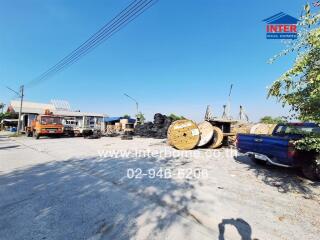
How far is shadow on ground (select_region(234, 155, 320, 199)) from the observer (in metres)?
6.06

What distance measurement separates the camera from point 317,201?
5227mm

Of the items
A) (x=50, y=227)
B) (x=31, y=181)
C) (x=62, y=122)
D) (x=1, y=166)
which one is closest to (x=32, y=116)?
(x=62, y=122)

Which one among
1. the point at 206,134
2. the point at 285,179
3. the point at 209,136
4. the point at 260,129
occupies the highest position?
the point at 260,129

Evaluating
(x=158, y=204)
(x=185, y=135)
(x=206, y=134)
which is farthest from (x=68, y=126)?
(x=158, y=204)

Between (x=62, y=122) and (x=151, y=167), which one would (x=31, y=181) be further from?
(x=62, y=122)

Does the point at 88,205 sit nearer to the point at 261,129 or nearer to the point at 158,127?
the point at 261,129

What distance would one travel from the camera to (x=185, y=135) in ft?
44.5

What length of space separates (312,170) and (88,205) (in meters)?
6.24

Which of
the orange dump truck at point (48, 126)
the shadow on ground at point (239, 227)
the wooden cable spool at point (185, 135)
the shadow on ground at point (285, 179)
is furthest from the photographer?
the orange dump truck at point (48, 126)

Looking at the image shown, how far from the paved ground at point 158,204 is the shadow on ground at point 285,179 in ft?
0.09

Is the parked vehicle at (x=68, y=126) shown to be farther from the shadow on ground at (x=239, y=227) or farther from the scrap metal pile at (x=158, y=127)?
the shadow on ground at (x=239, y=227)

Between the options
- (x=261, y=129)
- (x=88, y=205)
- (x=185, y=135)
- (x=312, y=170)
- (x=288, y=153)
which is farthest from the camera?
(x=261, y=129)

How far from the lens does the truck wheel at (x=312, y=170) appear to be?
6.87m

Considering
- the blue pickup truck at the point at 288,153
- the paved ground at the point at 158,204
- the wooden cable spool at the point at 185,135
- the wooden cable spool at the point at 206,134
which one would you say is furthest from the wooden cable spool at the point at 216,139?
the blue pickup truck at the point at 288,153
